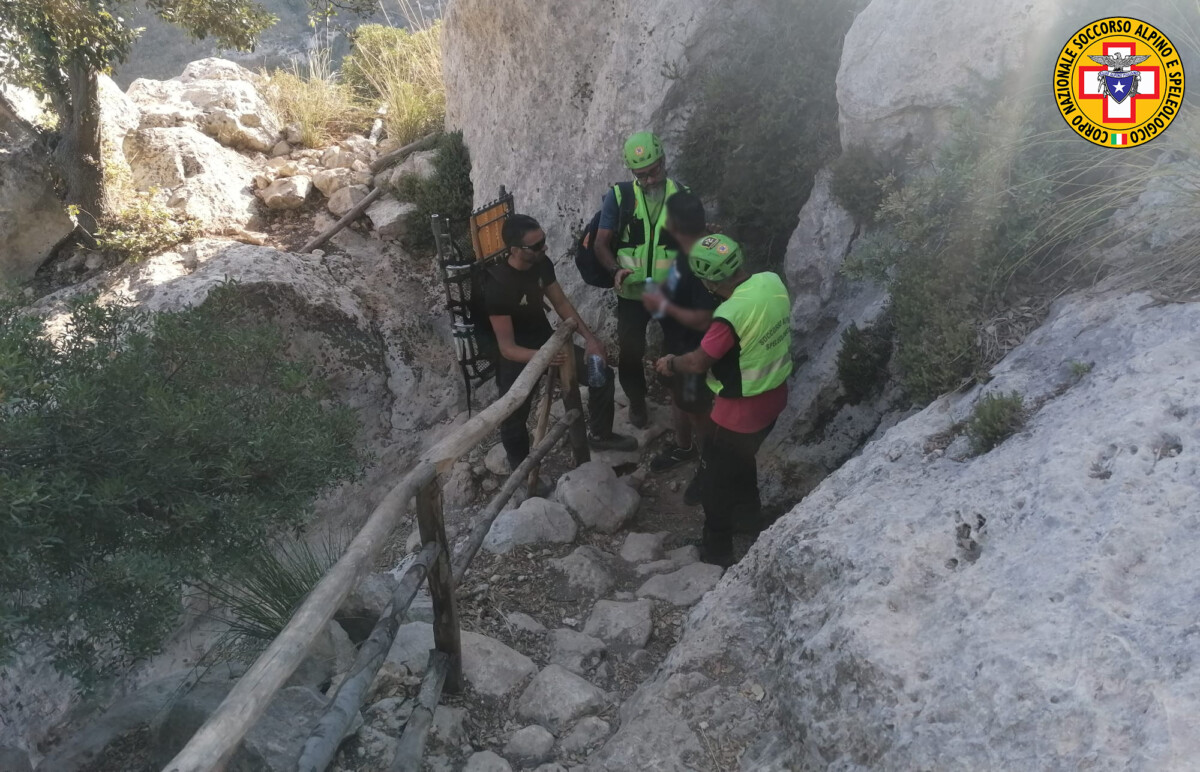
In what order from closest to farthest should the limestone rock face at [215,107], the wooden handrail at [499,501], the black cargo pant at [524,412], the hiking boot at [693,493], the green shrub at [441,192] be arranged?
the wooden handrail at [499,501], the hiking boot at [693,493], the black cargo pant at [524,412], the green shrub at [441,192], the limestone rock face at [215,107]

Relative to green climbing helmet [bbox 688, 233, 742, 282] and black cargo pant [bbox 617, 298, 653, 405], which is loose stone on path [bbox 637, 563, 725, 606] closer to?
green climbing helmet [bbox 688, 233, 742, 282]

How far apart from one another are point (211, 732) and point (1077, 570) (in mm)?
2203

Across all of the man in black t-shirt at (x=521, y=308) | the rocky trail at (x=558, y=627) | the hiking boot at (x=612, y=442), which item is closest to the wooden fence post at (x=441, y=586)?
the rocky trail at (x=558, y=627)

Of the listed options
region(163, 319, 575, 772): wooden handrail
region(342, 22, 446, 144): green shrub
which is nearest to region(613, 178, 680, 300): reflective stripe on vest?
region(163, 319, 575, 772): wooden handrail

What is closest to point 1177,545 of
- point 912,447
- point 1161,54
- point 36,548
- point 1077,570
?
point 1077,570

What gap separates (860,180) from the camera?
5.43m

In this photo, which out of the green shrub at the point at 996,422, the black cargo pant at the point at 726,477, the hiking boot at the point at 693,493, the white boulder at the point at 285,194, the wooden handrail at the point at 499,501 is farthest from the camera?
the white boulder at the point at 285,194

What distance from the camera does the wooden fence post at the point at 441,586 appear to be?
339 cm

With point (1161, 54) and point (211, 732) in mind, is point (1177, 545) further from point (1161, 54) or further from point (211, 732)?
point (1161, 54)

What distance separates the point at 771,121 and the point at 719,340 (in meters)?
3.06

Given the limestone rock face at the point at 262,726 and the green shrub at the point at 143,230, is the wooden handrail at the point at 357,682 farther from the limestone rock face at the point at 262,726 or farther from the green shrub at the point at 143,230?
the green shrub at the point at 143,230

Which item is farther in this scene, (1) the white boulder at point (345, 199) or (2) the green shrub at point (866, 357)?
(1) the white boulder at point (345, 199)

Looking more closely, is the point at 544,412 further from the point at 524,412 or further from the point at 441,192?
the point at 441,192

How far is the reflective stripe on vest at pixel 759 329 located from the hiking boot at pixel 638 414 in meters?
2.23
